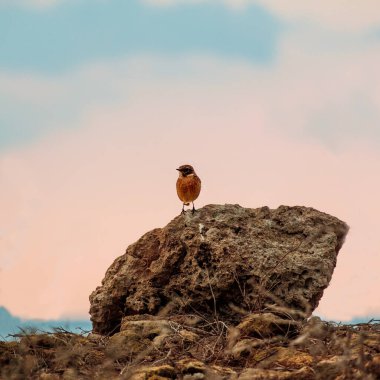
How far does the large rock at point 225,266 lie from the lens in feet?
42.4

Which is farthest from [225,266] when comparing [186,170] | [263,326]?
[186,170]

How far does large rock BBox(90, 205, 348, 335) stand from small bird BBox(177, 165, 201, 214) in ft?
3.34

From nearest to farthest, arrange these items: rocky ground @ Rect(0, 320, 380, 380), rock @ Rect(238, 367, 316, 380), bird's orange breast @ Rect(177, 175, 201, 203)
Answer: rock @ Rect(238, 367, 316, 380) → rocky ground @ Rect(0, 320, 380, 380) → bird's orange breast @ Rect(177, 175, 201, 203)

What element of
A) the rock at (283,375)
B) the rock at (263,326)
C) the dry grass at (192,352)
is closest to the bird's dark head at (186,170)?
the dry grass at (192,352)

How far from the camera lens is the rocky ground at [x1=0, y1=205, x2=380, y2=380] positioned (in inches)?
425

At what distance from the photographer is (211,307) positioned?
→ 43.1 ft

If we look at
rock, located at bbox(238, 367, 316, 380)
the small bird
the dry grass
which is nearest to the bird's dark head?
the small bird

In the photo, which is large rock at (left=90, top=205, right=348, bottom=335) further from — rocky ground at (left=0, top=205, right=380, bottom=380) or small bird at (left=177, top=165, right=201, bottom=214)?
small bird at (left=177, top=165, right=201, bottom=214)

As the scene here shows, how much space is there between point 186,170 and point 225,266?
2623 millimetres

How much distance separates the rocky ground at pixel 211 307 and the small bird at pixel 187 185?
38.5 inches

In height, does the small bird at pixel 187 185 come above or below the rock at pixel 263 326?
above

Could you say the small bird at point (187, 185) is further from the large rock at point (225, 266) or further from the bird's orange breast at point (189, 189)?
the large rock at point (225, 266)

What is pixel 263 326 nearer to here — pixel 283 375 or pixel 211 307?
pixel 211 307

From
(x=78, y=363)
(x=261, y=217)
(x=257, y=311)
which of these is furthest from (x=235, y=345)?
(x=261, y=217)
